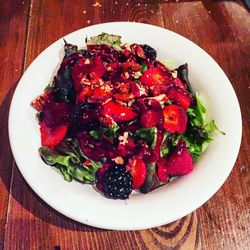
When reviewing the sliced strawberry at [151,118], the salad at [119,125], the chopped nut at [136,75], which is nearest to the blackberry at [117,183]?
the salad at [119,125]

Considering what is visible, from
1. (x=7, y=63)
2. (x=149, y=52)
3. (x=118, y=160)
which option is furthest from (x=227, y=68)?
(x=7, y=63)

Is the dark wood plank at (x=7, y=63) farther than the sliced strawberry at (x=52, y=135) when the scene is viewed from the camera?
Yes

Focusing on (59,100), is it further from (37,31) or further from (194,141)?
(37,31)

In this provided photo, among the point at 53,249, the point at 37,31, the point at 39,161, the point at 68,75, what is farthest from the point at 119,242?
the point at 37,31

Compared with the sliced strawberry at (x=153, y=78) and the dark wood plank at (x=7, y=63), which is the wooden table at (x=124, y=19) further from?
the sliced strawberry at (x=153, y=78)

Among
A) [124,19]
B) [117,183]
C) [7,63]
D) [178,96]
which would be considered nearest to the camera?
[117,183]

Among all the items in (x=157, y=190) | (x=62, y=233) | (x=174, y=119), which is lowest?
(x=62, y=233)

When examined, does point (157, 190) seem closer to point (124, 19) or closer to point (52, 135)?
point (52, 135)
